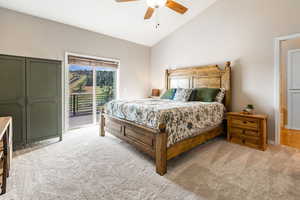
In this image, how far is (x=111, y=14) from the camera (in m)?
3.53

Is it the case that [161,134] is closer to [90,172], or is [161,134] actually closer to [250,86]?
[90,172]

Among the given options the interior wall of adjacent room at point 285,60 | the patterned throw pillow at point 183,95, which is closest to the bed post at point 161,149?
the patterned throw pillow at point 183,95

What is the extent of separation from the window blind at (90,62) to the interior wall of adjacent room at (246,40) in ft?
7.80

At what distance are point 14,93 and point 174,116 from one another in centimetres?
277

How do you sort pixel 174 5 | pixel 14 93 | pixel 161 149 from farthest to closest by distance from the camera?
pixel 174 5 → pixel 14 93 → pixel 161 149

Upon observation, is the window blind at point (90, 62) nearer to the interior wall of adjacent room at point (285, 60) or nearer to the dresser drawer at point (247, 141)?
the dresser drawer at point (247, 141)

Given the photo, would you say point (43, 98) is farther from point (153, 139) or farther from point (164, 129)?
point (164, 129)

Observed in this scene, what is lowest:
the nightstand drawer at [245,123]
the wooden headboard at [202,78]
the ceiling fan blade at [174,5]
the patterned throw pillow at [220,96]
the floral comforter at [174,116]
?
the nightstand drawer at [245,123]

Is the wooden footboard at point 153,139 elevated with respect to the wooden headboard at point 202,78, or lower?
lower

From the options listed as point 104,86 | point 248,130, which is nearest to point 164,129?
point 248,130

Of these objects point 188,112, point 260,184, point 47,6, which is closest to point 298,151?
point 260,184

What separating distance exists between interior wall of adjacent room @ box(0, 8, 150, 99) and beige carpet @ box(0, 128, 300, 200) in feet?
6.99

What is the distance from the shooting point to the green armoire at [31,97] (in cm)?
248

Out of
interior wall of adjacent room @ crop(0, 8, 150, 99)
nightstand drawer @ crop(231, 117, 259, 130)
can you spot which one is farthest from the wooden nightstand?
interior wall of adjacent room @ crop(0, 8, 150, 99)
